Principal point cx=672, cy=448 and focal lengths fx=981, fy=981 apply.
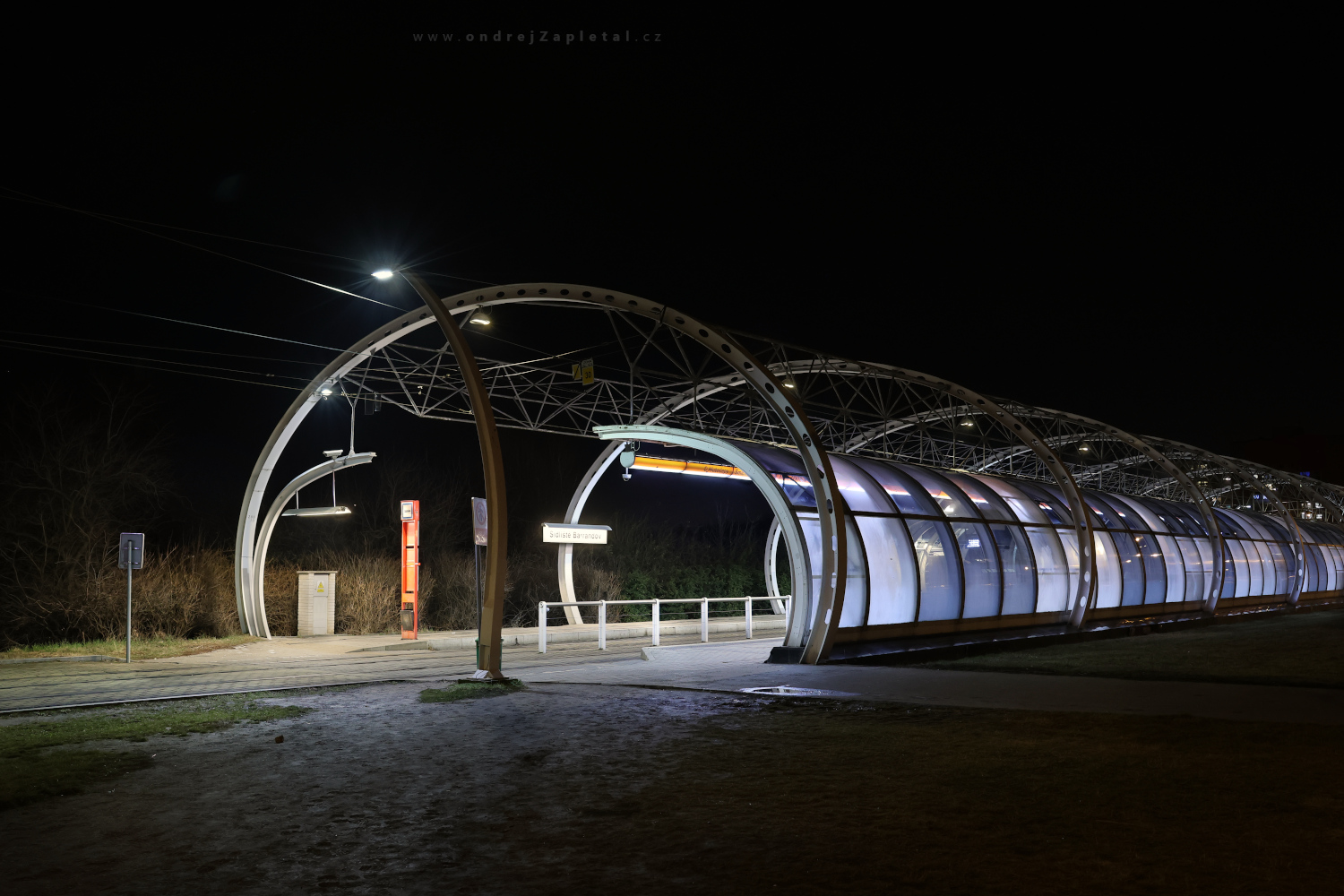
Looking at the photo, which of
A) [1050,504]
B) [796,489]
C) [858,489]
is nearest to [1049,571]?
[1050,504]

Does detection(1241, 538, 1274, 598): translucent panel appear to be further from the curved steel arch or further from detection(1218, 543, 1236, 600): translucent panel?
the curved steel arch

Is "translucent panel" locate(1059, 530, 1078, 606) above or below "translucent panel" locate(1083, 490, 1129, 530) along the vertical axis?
below

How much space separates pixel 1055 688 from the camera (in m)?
12.8

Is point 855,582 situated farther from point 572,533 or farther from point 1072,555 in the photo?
point 572,533

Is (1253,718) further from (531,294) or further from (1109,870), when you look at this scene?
(531,294)

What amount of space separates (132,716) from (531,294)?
8.31m

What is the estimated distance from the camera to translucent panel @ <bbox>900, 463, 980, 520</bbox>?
2044cm

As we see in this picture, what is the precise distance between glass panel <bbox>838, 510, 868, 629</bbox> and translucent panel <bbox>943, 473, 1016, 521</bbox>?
205 inches

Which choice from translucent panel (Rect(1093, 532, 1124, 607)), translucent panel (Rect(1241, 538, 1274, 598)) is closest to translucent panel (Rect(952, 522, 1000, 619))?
translucent panel (Rect(1093, 532, 1124, 607))

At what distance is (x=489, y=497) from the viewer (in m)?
13.8

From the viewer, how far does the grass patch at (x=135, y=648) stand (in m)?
21.0

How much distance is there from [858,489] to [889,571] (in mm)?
1594

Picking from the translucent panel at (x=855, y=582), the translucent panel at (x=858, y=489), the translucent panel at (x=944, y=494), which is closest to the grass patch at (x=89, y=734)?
the translucent panel at (x=855, y=582)

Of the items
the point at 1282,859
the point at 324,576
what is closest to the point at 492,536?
the point at 1282,859
